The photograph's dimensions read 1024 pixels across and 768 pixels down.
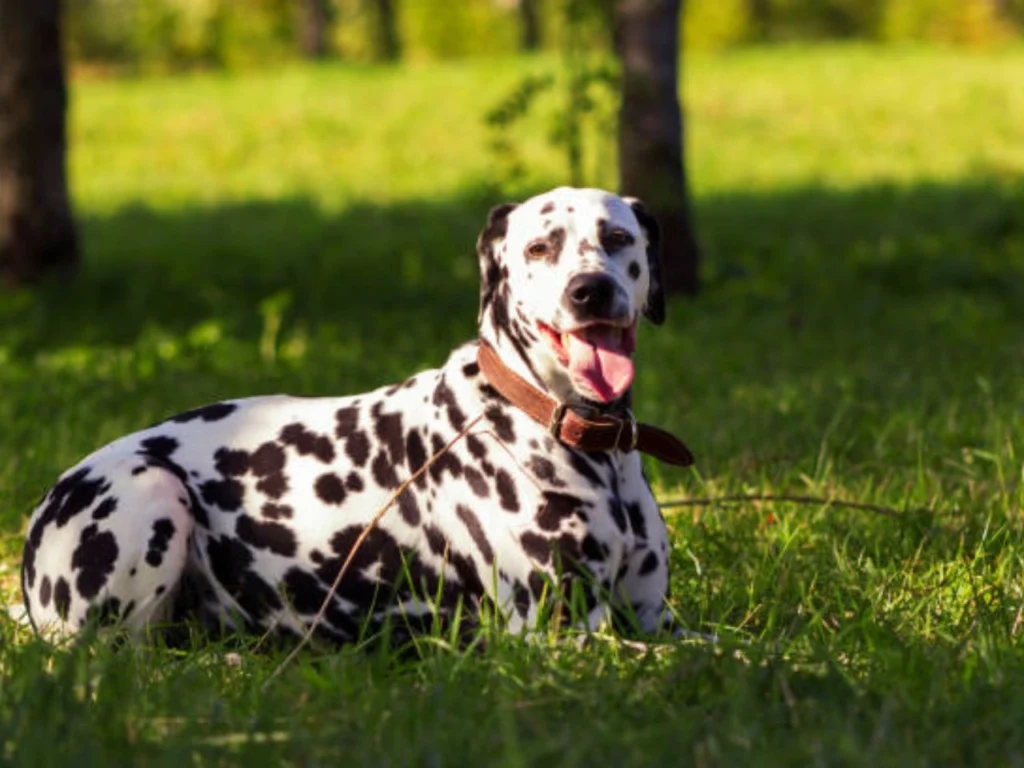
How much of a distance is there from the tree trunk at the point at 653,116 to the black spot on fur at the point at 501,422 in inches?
309

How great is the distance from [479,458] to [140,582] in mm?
1087

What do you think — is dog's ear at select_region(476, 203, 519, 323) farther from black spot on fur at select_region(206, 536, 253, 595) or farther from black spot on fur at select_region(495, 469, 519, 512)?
black spot on fur at select_region(206, 536, 253, 595)

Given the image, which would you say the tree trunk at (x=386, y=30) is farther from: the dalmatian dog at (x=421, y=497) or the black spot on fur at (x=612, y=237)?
the black spot on fur at (x=612, y=237)

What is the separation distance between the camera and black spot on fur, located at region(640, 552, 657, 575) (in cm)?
521

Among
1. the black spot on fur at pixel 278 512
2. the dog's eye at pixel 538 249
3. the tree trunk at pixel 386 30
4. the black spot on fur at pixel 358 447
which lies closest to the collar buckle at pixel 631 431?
the dog's eye at pixel 538 249

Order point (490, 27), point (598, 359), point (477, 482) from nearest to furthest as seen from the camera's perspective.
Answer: point (598, 359), point (477, 482), point (490, 27)

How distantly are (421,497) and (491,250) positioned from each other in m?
0.76

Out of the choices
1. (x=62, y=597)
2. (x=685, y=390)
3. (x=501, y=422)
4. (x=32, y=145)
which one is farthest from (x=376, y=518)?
(x=32, y=145)

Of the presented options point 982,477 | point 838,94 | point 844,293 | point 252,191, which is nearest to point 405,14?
point 838,94

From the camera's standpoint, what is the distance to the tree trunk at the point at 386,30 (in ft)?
154

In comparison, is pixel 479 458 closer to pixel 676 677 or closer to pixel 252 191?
pixel 676 677

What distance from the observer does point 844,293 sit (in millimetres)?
14203

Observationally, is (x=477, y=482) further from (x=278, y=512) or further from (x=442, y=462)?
(x=278, y=512)

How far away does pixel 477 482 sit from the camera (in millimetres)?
5199
